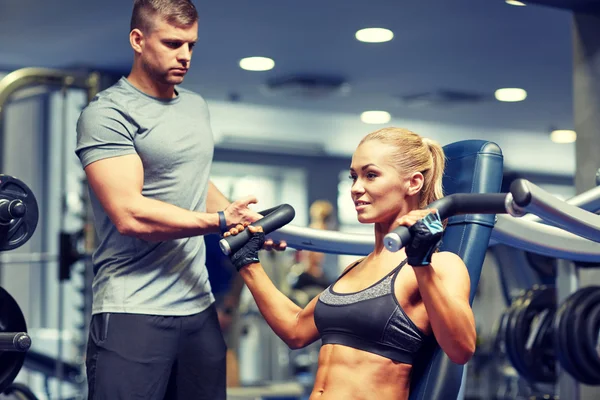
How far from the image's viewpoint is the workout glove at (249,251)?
2109 millimetres

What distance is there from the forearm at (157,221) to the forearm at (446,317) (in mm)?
563

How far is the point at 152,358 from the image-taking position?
2.08 meters

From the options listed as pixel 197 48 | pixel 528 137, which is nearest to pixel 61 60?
pixel 197 48

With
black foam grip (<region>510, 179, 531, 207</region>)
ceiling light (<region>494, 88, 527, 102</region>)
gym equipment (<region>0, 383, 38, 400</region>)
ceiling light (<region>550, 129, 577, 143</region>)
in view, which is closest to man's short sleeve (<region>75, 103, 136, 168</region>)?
black foam grip (<region>510, 179, 531, 207</region>)

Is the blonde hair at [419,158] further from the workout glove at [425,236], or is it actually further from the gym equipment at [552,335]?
the gym equipment at [552,335]

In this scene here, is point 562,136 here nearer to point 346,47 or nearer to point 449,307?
point 346,47

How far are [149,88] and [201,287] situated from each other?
515 millimetres

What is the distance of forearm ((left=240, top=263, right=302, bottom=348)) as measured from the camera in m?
2.20

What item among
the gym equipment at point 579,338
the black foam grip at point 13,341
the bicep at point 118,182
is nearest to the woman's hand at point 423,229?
the bicep at point 118,182

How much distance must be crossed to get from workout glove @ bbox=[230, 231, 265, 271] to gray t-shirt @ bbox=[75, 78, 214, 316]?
0.13 m

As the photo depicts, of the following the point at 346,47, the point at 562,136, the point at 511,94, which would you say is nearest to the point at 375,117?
the point at 511,94

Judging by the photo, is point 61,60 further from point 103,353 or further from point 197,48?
point 103,353

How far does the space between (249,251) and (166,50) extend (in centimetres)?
53

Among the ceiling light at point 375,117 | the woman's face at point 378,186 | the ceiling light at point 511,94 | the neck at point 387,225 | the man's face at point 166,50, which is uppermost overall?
the ceiling light at point 375,117
